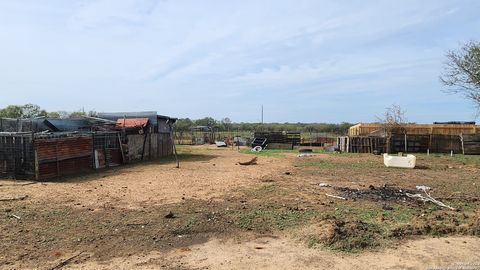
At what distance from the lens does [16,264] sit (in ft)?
19.8

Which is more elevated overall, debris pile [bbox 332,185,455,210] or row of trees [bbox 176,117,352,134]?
row of trees [bbox 176,117,352,134]

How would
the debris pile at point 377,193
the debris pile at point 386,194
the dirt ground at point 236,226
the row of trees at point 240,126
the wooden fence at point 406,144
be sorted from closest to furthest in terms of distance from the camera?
1. the dirt ground at point 236,226
2. the debris pile at point 386,194
3. the debris pile at point 377,193
4. the wooden fence at point 406,144
5. the row of trees at point 240,126

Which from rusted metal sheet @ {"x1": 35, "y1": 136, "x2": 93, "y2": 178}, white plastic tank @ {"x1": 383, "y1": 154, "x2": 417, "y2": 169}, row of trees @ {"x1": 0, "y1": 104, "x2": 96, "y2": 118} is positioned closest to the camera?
rusted metal sheet @ {"x1": 35, "y1": 136, "x2": 93, "y2": 178}

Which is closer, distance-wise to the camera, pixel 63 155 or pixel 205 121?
pixel 63 155

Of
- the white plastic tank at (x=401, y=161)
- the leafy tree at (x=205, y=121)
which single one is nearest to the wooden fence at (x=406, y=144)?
the white plastic tank at (x=401, y=161)

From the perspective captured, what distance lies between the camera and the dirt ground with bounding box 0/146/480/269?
6.10 m

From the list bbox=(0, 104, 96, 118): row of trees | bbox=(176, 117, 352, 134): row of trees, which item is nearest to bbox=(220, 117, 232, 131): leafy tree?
bbox=(176, 117, 352, 134): row of trees

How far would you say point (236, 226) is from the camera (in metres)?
7.98

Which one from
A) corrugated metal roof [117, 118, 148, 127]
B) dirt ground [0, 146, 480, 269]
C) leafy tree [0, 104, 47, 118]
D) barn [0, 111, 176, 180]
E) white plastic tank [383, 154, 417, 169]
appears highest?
leafy tree [0, 104, 47, 118]

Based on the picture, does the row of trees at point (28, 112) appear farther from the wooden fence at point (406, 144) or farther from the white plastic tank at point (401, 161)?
the white plastic tank at point (401, 161)

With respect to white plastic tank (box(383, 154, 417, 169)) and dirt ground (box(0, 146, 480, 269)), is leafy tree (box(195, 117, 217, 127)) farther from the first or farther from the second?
dirt ground (box(0, 146, 480, 269))

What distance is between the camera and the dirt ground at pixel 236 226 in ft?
20.0

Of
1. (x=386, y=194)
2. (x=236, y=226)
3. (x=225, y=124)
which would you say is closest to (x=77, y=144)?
(x=236, y=226)

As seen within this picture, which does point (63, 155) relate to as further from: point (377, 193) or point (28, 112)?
point (28, 112)
